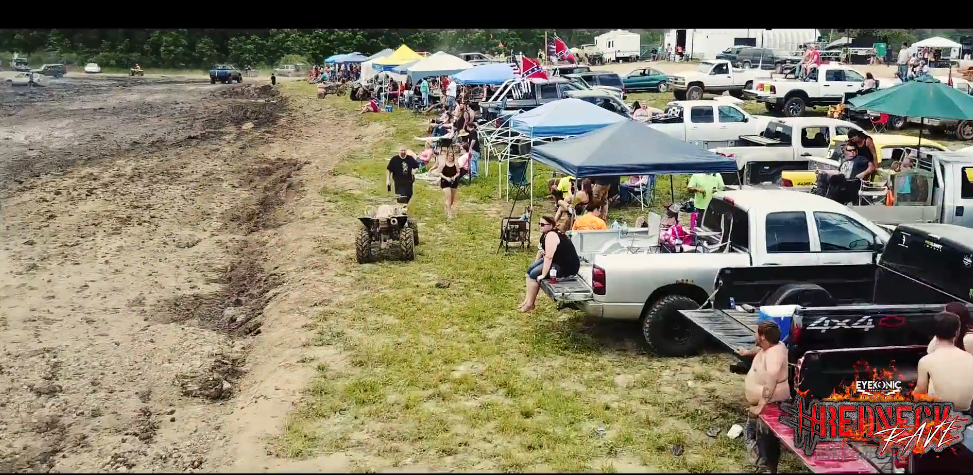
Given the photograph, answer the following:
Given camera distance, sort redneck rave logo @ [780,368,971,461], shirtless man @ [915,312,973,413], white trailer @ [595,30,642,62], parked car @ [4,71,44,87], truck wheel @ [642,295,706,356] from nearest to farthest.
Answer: redneck rave logo @ [780,368,971,461] → shirtless man @ [915,312,973,413] → truck wheel @ [642,295,706,356] → parked car @ [4,71,44,87] → white trailer @ [595,30,642,62]

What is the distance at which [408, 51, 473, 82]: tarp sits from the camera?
33.8m

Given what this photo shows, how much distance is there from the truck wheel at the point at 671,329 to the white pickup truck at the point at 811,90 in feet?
69.6

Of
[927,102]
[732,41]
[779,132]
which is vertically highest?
[732,41]

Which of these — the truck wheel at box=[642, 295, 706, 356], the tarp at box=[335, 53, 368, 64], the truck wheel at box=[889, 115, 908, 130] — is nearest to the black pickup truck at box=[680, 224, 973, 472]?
the truck wheel at box=[642, 295, 706, 356]

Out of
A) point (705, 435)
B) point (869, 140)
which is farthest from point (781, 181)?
point (705, 435)

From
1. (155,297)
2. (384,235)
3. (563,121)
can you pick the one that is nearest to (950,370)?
(384,235)

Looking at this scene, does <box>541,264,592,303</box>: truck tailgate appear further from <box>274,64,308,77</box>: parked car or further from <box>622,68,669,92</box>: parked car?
<box>274,64,308,77</box>: parked car

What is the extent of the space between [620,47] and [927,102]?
164 ft

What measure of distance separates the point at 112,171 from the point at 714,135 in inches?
699

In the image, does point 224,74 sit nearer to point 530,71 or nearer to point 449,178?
point 530,71

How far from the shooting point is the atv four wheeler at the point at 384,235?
1372cm

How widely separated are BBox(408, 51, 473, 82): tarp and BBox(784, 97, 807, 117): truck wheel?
38.3ft

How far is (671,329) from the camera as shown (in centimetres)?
947
